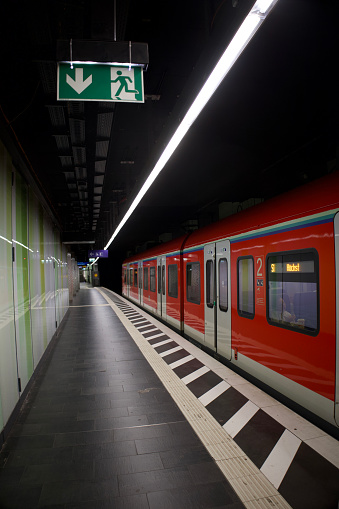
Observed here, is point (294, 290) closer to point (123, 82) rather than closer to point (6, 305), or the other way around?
point (123, 82)

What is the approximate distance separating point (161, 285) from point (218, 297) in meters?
4.68

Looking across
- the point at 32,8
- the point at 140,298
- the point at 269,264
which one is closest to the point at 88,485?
the point at 269,264

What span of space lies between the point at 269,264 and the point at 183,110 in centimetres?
210

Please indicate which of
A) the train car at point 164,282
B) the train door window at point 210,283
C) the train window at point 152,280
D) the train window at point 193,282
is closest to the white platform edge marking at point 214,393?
the train door window at point 210,283

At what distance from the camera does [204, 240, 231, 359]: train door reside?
5.32 m

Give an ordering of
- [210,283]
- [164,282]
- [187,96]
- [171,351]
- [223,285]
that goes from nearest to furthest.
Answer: [187,96] → [223,285] → [210,283] → [171,351] → [164,282]

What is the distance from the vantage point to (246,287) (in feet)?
15.5

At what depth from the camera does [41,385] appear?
188 inches

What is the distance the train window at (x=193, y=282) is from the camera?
22.4ft

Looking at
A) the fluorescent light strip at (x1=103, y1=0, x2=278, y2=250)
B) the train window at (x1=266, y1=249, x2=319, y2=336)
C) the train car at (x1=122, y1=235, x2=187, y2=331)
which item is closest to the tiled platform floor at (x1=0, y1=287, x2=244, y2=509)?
the train window at (x1=266, y1=249, x2=319, y2=336)

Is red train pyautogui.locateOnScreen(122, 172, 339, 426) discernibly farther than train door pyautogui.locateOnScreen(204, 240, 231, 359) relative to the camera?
No

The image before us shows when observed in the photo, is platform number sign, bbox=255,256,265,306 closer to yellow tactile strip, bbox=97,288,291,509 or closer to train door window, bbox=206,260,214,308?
yellow tactile strip, bbox=97,288,291,509

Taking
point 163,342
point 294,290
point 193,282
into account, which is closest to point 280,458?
point 294,290

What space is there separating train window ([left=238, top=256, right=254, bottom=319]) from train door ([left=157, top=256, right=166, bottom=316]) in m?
5.14
